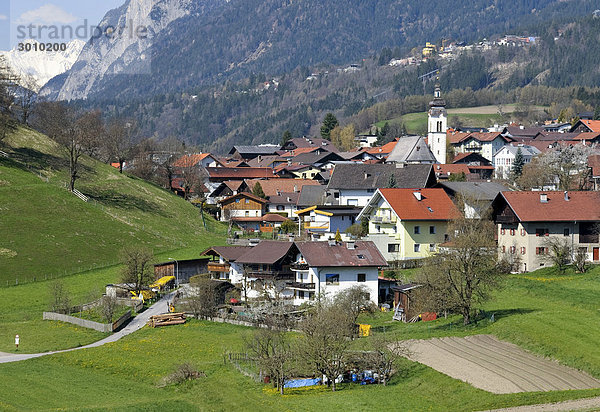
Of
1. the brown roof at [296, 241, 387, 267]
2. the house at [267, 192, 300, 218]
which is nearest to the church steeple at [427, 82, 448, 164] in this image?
the house at [267, 192, 300, 218]

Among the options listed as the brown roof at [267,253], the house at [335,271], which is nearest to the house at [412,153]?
the brown roof at [267,253]

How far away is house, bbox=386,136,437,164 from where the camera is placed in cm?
12594

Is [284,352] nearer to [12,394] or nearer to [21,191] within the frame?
[12,394]

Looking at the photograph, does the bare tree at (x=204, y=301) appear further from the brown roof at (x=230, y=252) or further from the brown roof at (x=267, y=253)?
the brown roof at (x=230, y=252)

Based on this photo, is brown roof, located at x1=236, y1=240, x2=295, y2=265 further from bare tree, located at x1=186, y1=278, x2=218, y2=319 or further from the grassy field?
the grassy field

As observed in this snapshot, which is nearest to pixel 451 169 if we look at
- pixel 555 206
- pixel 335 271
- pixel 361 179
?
pixel 361 179

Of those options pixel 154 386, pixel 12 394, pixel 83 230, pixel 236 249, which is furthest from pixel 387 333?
pixel 83 230

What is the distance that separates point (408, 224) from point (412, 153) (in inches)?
2232

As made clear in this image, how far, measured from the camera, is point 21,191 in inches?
3334

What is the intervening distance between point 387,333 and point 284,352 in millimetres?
8634

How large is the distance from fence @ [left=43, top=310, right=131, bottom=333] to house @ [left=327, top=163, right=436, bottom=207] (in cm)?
4180

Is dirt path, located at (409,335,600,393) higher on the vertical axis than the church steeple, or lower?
lower

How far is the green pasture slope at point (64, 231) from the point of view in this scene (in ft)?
193

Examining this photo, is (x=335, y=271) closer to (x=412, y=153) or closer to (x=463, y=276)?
(x=463, y=276)
